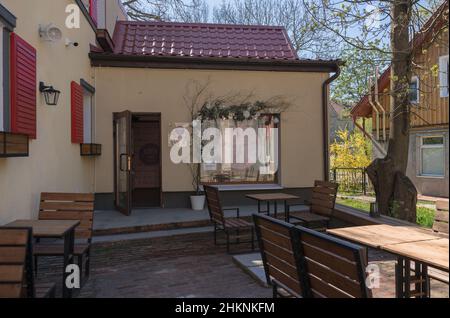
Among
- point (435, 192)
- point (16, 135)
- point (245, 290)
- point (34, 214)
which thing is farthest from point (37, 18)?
point (435, 192)

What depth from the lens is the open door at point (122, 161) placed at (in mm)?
7812

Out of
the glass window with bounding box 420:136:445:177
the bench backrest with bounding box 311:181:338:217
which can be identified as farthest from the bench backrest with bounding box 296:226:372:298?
the glass window with bounding box 420:136:445:177

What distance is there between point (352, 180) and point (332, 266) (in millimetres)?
14088

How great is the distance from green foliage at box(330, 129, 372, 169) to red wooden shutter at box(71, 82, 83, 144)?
11.1 metres

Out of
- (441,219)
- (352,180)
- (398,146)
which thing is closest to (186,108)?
(398,146)

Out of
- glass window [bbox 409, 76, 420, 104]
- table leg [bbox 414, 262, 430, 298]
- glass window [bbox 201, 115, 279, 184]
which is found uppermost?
glass window [bbox 409, 76, 420, 104]

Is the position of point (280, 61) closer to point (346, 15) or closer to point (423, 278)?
point (346, 15)

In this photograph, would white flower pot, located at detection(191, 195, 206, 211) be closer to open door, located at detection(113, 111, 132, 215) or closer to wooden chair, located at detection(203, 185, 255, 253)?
open door, located at detection(113, 111, 132, 215)

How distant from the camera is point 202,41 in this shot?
1013cm

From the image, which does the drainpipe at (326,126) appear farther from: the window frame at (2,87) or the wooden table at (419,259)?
the window frame at (2,87)

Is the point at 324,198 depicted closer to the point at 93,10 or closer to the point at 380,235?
the point at 380,235

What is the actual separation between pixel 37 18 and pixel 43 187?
2.24m

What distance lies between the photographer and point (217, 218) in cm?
616

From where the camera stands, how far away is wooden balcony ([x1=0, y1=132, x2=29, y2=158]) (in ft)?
13.1
